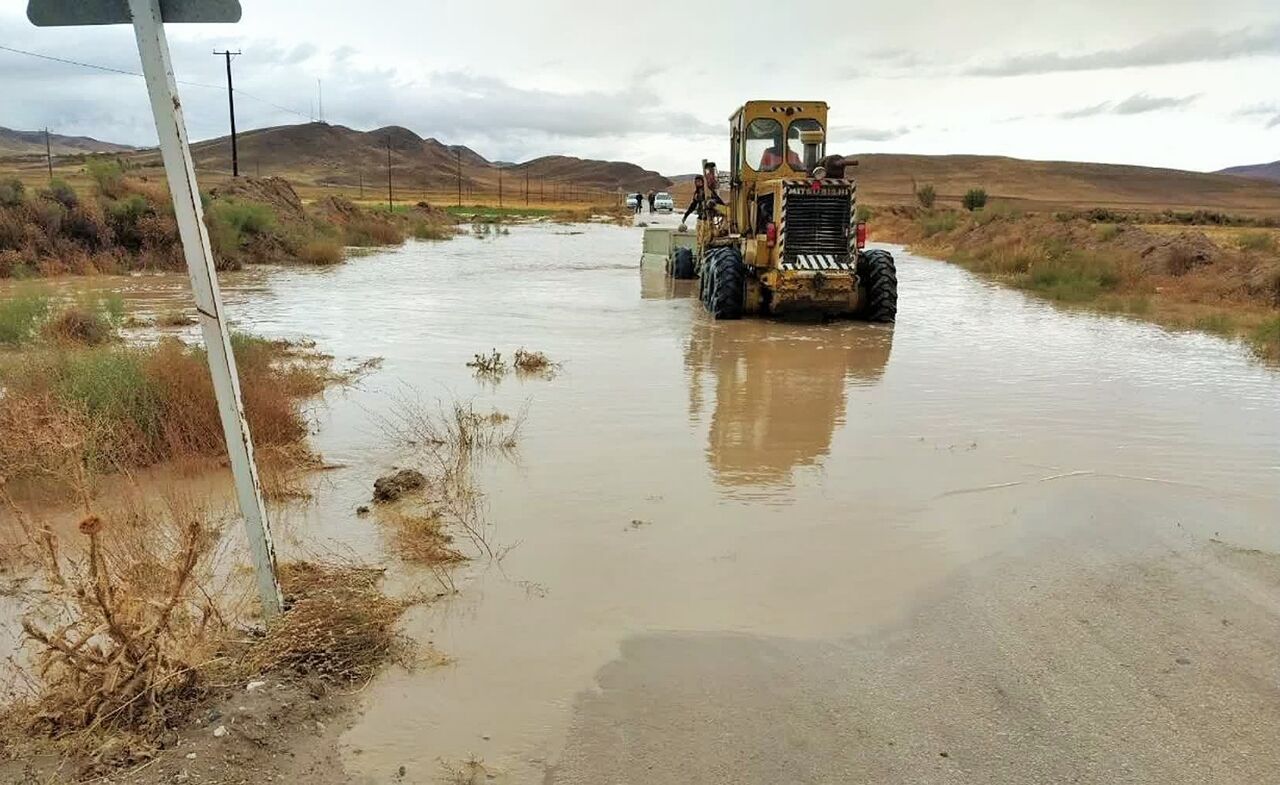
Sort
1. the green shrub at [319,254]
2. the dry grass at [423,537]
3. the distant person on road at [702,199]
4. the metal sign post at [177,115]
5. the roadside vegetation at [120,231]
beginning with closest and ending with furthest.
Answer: the metal sign post at [177,115], the dry grass at [423,537], the distant person on road at [702,199], the roadside vegetation at [120,231], the green shrub at [319,254]

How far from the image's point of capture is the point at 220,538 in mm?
5402

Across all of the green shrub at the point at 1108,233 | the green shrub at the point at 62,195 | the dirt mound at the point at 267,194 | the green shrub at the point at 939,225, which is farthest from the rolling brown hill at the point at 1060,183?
the green shrub at the point at 62,195

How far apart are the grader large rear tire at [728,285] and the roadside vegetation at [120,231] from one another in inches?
553

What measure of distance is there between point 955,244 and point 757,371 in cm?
2612

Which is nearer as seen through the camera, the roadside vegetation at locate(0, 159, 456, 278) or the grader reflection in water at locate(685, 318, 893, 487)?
the grader reflection in water at locate(685, 318, 893, 487)

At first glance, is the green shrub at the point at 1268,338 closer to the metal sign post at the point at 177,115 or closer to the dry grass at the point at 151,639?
the dry grass at the point at 151,639

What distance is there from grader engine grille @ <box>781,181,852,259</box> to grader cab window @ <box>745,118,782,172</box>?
153 cm

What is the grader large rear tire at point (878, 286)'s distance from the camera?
14406mm

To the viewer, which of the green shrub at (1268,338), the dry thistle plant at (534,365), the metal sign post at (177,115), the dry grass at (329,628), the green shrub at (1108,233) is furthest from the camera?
the green shrub at (1108,233)

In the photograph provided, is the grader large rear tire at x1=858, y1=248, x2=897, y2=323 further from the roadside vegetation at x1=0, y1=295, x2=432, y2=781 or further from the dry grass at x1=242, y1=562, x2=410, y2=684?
the dry grass at x1=242, y1=562, x2=410, y2=684

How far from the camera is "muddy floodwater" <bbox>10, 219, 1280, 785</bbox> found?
3.45m

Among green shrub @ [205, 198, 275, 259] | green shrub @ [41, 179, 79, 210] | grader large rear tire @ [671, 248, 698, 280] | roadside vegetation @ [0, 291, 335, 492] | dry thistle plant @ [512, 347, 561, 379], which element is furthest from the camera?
green shrub @ [205, 198, 275, 259]

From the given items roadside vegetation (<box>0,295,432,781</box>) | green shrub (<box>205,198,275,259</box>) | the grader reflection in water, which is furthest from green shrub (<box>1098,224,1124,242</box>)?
green shrub (<box>205,198,275,259</box>)

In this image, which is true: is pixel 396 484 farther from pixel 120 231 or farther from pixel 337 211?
pixel 337 211
